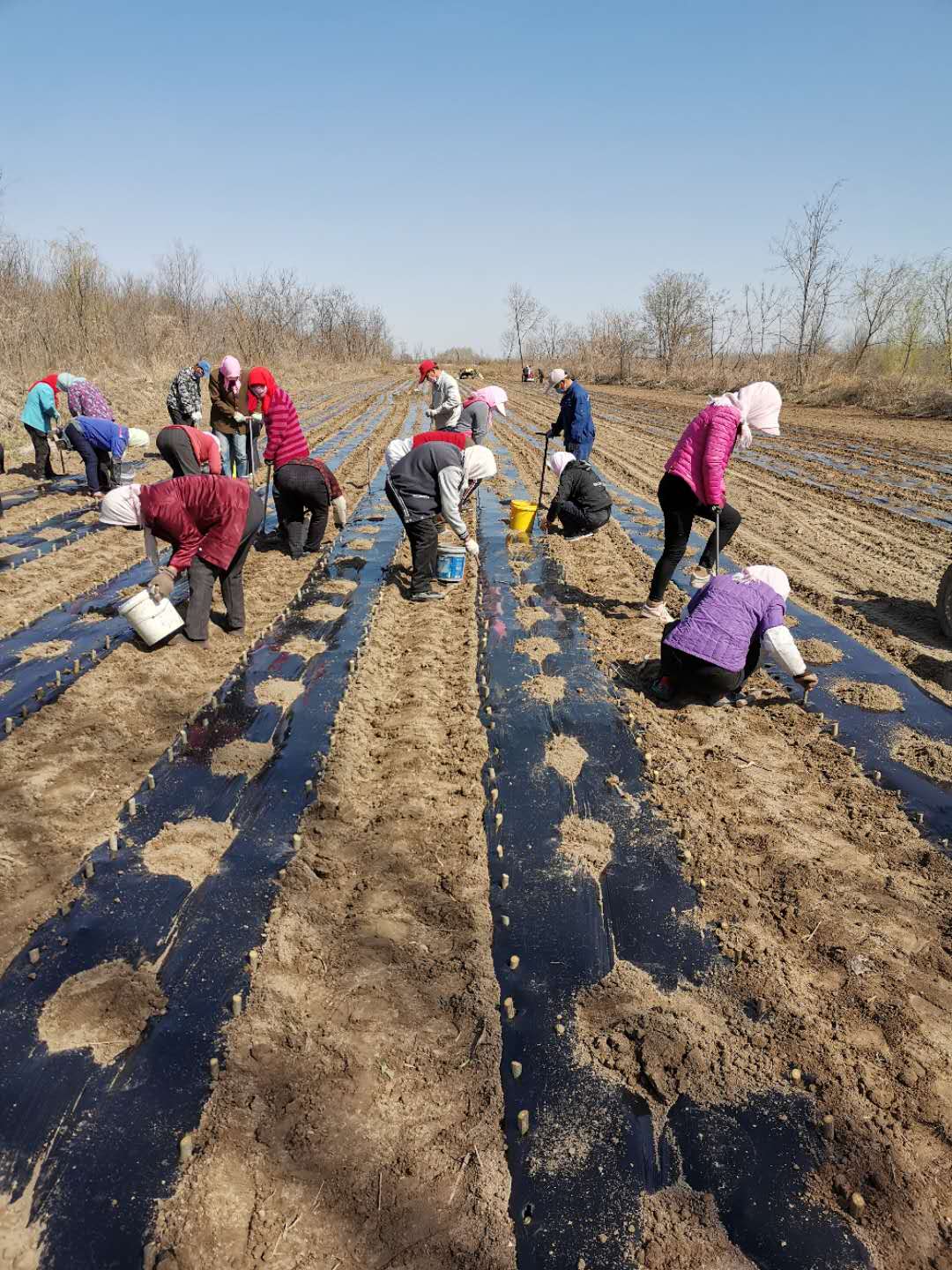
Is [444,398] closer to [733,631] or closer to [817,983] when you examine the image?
[733,631]

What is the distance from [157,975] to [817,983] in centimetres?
218

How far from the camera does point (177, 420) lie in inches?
348

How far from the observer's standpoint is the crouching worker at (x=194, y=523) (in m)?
4.58

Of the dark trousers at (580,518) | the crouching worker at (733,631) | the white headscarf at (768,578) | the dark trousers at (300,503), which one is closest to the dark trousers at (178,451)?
the dark trousers at (300,503)

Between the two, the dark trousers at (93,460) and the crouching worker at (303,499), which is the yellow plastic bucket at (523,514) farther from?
the dark trousers at (93,460)

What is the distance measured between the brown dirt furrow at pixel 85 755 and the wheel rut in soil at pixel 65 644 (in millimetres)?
104

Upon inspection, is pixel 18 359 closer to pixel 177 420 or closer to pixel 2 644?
pixel 177 420

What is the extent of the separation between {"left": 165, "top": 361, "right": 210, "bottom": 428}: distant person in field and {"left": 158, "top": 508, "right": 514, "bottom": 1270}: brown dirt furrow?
22.3 feet

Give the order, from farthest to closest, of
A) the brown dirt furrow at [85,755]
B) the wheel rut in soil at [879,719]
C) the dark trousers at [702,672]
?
the dark trousers at [702,672]
the wheel rut in soil at [879,719]
the brown dirt furrow at [85,755]

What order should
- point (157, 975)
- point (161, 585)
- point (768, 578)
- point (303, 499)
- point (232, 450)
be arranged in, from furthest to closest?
point (232, 450) → point (303, 499) → point (161, 585) → point (768, 578) → point (157, 975)

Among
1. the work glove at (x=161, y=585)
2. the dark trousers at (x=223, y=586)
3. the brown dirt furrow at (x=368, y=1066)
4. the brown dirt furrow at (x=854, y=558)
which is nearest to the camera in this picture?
the brown dirt furrow at (x=368, y=1066)

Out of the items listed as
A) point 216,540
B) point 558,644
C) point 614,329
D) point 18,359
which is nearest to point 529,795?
point 558,644

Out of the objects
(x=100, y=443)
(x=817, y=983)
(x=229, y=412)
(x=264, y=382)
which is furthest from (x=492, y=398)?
(x=817, y=983)

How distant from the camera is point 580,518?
7711 mm
